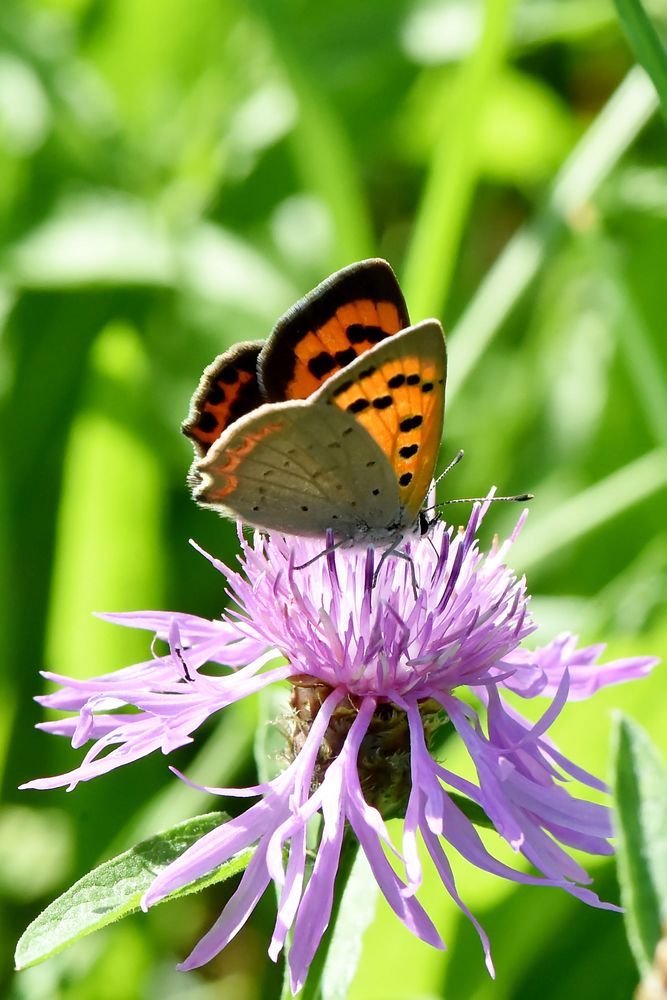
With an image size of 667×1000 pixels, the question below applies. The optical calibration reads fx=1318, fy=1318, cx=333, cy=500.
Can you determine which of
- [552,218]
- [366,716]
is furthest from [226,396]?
[552,218]

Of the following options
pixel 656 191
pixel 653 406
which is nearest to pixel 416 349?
pixel 653 406

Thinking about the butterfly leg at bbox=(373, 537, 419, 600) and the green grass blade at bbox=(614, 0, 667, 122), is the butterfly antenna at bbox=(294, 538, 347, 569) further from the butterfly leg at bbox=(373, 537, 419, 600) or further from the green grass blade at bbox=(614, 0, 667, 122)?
the green grass blade at bbox=(614, 0, 667, 122)

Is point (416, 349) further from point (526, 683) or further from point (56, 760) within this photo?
point (56, 760)

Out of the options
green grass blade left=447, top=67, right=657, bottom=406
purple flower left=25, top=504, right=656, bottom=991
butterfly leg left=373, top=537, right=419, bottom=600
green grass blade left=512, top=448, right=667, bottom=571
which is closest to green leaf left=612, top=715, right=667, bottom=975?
purple flower left=25, top=504, right=656, bottom=991

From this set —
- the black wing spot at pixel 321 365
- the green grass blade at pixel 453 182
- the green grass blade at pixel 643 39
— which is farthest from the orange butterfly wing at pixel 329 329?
the green grass blade at pixel 453 182

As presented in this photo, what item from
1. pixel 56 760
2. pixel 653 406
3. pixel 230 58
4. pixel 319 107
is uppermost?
pixel 230 58
